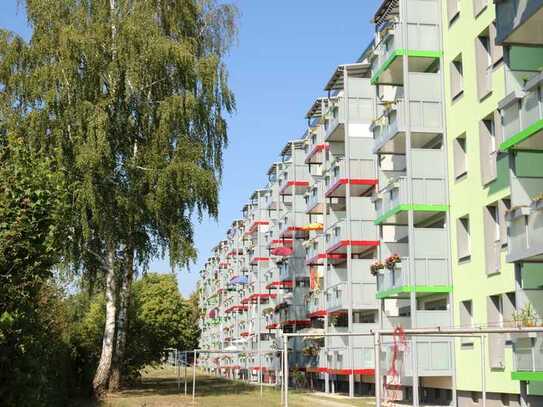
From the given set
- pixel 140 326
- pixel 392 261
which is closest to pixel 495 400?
pixel 392 261

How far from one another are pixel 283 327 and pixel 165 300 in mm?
19105

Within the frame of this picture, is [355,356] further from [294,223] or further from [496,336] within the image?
[294,223]

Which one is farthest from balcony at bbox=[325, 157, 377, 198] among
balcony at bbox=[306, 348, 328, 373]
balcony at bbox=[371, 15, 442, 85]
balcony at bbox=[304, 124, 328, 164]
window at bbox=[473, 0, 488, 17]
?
window at bbox=[473, 0, 488, 17]

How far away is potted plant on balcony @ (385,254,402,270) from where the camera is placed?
33.3 m

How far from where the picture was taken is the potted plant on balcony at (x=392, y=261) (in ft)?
109

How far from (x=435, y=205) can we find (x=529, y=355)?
39.0ft

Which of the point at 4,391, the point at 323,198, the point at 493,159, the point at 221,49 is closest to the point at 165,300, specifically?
the point at 323,198

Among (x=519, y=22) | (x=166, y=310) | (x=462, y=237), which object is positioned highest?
(x=519, y=22)

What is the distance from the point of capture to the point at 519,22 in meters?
21.3

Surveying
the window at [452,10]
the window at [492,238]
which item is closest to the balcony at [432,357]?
the window at [492,238]

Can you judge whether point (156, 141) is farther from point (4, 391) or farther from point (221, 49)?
point (4, 391)

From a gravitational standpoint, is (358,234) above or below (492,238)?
above

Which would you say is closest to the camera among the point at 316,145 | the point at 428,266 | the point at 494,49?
the point at 494,49

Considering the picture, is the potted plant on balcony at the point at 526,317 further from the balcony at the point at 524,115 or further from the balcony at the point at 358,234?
the balcony at the point at 358,234
